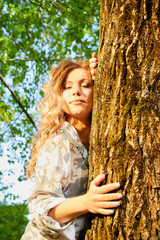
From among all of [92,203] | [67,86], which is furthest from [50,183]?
[67,86]

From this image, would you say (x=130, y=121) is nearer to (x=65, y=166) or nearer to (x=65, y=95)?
(x=65, y=166)

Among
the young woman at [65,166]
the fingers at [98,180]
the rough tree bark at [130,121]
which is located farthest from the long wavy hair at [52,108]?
the fingers at [98,180]

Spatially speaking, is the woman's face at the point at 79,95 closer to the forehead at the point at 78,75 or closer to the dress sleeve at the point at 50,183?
the forehead at the point at 78,75

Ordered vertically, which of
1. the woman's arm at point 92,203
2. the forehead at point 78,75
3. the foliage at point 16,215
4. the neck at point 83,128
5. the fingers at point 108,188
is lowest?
the foliage at point 16,215

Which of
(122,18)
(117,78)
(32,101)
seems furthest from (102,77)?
(32,101)

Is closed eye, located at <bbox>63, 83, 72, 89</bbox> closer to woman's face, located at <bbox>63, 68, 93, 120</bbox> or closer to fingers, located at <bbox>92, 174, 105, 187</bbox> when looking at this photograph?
woman's face, located at <bbox>63, 68, 93, 120</bbox>

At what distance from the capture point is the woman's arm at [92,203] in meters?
1.41

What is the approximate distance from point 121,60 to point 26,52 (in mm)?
5525

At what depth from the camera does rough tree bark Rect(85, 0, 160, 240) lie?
1.33 metres

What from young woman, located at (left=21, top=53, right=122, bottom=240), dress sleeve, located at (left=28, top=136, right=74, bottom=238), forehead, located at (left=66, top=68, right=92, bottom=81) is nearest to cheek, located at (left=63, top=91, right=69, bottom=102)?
young woman, located at (left=21, top=53, right=122, bottom=240)

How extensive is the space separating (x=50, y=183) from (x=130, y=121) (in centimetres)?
71

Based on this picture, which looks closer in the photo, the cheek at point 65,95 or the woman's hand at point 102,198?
the woman's hand at point 102,198

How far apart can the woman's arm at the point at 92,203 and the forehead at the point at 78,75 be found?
103 cm

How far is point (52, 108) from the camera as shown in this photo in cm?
231
